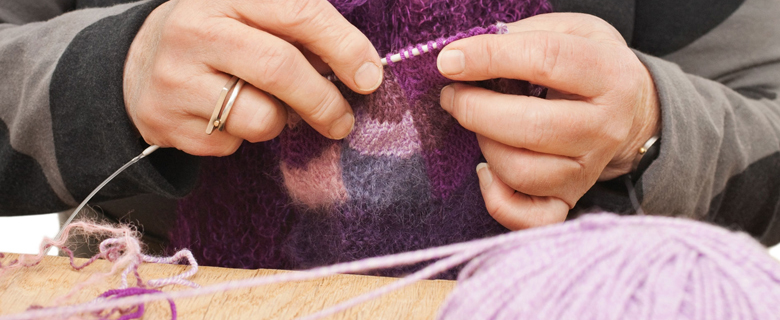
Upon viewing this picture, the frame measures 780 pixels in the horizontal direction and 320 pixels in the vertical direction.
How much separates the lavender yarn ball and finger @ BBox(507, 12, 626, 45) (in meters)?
0.28

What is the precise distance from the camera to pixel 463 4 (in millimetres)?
498

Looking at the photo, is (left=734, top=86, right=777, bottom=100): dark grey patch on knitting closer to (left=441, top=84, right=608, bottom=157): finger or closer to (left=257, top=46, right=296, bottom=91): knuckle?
(left=441, top=84, right=608, bottom=157): finger

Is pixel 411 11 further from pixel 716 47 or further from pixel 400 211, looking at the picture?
pixel 716 47

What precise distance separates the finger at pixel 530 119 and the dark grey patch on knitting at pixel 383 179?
9cm

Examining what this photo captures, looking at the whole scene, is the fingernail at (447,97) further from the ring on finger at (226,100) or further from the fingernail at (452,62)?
the ring on finger at (226,100)

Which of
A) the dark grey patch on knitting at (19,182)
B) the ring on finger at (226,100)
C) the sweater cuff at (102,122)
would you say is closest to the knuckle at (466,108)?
the ring on finger at (226,100)

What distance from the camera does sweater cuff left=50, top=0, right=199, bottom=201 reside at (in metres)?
0.55

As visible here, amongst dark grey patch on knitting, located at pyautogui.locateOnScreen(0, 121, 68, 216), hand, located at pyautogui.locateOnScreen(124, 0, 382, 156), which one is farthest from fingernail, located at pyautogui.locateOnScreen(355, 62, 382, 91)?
dark grey patch on knitting, located at pyautogui.locateOnScreen(0, 121, 68, 216)

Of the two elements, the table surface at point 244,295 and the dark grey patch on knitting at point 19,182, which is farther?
the dark grey patch on knitting at point 19,182

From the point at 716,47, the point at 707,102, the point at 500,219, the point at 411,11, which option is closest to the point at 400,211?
the point at 500,219

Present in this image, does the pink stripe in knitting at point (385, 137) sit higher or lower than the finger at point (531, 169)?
higher

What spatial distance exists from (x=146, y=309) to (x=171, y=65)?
0.23m

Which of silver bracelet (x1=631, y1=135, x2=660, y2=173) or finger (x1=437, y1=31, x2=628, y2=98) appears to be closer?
finger (x1=437, y1=31, x2=628, y2=98)

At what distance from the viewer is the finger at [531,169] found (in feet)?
1.67
